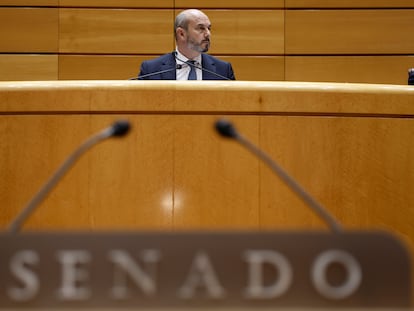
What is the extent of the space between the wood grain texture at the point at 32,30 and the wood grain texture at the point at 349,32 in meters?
1.75

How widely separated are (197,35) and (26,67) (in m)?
1.84

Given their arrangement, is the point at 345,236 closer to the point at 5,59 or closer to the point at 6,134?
the point at 6,134

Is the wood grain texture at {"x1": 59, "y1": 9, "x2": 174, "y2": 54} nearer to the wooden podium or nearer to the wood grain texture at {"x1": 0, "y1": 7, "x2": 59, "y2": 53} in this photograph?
the wood grain texture at {"x1": 0, "y1": 7, "x2": 59, "y2": 53}

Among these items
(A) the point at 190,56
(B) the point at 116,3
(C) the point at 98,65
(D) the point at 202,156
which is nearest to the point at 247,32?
(B) the point at 116,3

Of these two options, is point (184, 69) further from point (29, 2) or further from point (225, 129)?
point (225, 129)

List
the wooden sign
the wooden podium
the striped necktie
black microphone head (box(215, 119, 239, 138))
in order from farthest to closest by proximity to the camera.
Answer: the striped necktie, the wooden podium, black microphone head (box(215, 119, 239, 138)), the wooden sign

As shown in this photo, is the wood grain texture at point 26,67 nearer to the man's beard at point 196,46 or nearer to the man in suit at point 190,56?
the man in suit at point 190,56

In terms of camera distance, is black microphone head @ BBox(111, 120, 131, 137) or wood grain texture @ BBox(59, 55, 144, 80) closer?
black microphone head @ BBox(111, 120, 131, 137)

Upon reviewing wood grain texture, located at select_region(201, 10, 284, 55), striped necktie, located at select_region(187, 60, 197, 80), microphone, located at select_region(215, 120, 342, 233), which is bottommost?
microphone, located at select_region(215, 120, 342, 233)

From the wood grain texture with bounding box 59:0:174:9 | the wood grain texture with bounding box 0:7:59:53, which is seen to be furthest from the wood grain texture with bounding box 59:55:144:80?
the wood grain texture with bounding box 59:0:174:9

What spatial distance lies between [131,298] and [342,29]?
4.75 meters

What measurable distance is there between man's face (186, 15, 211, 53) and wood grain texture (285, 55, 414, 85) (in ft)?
4.67

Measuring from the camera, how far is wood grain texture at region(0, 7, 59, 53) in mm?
5945

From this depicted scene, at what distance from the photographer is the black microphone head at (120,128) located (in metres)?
1.83
